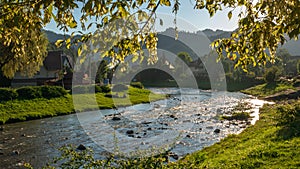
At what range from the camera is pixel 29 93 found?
116 ft

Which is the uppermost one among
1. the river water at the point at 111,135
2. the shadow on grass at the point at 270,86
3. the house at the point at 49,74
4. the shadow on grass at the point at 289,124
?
the house at the point at 49,74

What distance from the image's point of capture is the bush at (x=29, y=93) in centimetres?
3464

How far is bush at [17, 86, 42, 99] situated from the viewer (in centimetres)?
3464

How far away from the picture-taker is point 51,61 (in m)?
60.1

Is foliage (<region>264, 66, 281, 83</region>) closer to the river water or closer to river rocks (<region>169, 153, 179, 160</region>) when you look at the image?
the river water

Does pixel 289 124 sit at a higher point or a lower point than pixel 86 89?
lower

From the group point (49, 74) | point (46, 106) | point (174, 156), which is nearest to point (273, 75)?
point (49, 74)

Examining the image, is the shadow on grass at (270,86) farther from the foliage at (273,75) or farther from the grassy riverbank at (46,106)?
the grassy riverbank at (46,106)

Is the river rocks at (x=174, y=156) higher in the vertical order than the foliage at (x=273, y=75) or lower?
lower

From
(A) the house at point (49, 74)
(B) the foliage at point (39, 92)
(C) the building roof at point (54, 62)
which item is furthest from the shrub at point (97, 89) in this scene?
(C) the building roof at point (54, 62)

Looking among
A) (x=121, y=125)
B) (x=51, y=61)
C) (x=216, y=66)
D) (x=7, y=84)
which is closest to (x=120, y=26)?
(x=121, y=125)

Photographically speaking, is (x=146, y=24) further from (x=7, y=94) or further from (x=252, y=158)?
(x=7, y=94)

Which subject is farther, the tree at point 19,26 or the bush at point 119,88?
the bush at point 119,88

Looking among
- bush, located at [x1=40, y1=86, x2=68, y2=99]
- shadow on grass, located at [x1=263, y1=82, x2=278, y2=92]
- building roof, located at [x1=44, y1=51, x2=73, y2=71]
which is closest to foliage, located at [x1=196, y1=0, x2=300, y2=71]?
bush, located at [x1=40, y1=86, x2=68, y2=99]
